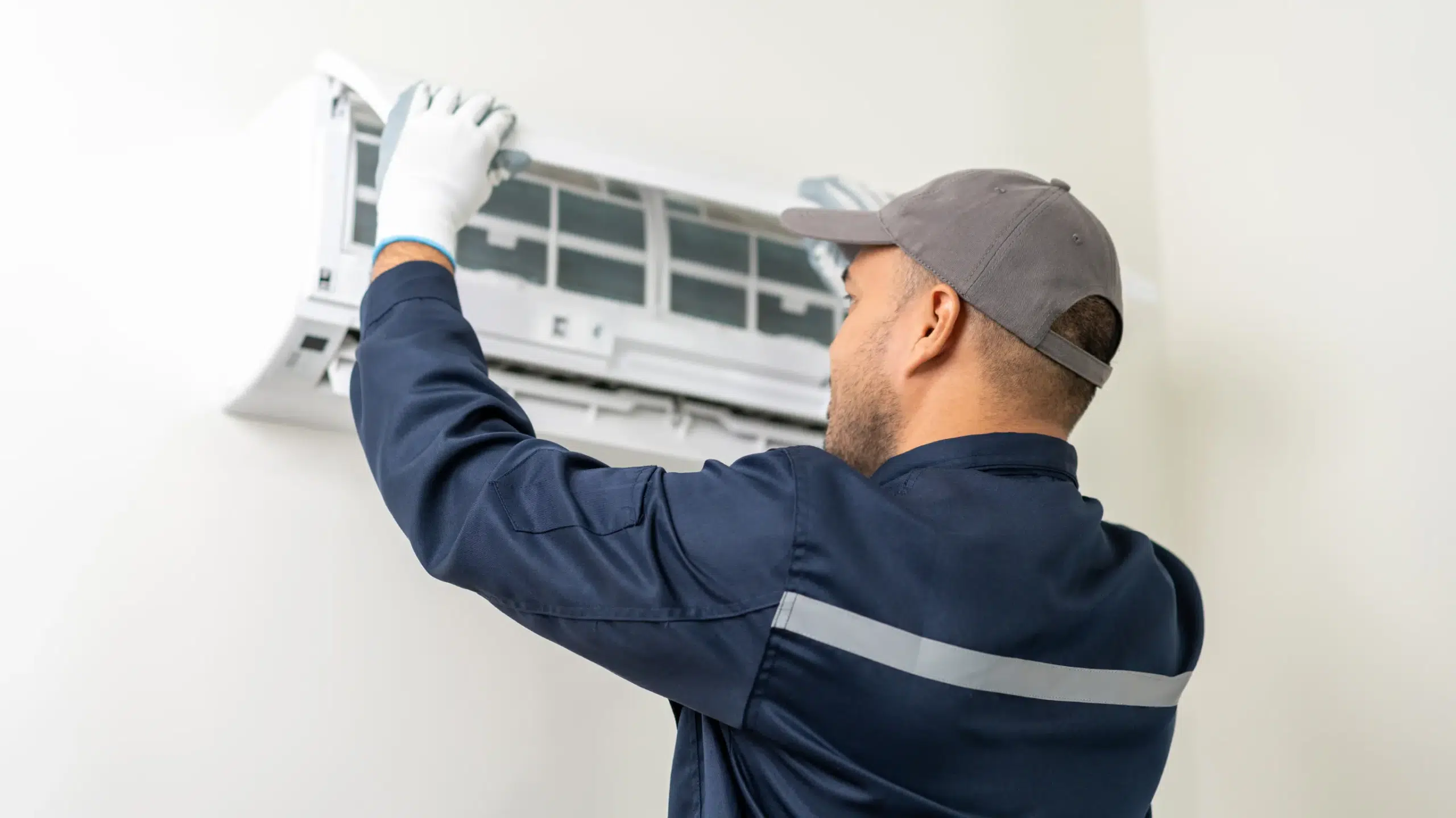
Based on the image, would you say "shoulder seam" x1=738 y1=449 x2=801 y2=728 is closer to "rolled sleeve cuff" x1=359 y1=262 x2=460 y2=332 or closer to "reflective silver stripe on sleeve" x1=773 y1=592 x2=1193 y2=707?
"reflective silver stripe on sleeve" x1=773 y1=592 x2=1193 y2=707

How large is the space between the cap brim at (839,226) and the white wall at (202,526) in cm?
20

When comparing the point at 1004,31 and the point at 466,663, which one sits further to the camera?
the point at 1004,31

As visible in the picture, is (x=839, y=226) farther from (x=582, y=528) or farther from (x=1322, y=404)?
(x=1322, y=404)

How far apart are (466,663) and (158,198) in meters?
0.65

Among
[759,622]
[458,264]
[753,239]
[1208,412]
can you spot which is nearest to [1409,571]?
[1208,412]

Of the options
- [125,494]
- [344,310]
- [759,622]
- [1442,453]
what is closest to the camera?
[759,622]

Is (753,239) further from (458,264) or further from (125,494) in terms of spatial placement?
(125,494)

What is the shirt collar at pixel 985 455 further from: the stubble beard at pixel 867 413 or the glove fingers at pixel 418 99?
the glove fingers at pixel 418 99

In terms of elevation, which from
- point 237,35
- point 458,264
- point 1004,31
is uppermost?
point 1004,31

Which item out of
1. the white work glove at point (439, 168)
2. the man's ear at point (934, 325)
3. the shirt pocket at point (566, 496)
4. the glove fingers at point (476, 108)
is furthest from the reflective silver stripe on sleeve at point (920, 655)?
the glove fingers at point (476, 108)

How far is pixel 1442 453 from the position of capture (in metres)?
1.65

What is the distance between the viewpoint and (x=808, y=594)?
94 cm

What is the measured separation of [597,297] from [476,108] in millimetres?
241

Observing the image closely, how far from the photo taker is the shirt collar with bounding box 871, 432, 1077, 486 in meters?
1.06
